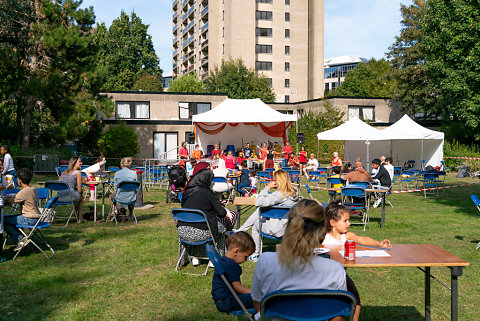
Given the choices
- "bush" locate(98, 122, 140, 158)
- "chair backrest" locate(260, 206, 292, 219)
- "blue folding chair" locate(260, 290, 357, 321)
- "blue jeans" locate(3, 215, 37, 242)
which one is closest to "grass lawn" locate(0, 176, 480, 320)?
"blue jeans" locate(3, 215, 37, 242)

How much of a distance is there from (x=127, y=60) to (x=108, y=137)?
35.0m

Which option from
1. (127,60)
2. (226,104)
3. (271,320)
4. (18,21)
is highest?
(127,60)

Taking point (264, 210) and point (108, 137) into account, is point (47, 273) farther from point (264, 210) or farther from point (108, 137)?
point (108, 137)

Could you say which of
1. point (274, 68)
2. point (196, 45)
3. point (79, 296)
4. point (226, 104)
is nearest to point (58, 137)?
point (226, 104)

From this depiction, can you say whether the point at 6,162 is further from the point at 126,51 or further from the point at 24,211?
the point at 126,51

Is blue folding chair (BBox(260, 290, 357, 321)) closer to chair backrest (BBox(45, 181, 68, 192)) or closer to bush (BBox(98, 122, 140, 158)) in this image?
chair backrest (BBox(45, 181, 68, 192))

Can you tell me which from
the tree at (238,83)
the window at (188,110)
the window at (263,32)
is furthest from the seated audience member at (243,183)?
the window at (263,32)

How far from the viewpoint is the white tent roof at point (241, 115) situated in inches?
787

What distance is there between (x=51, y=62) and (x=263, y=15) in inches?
1446

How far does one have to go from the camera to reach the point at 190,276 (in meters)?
5.91

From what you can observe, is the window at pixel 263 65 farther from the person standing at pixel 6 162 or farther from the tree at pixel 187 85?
the person standing at pixel 6 162

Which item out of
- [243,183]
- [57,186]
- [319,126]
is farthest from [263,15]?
[57,186]

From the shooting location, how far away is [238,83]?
157 feet

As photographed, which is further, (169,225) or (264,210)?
(169,225)
